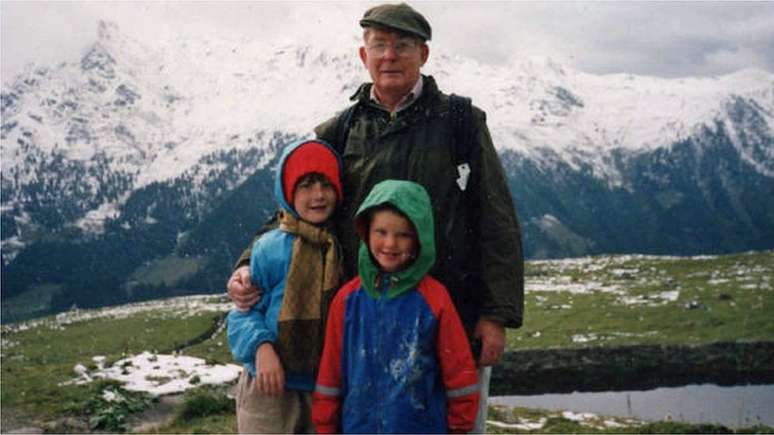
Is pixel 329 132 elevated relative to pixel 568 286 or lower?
elevated

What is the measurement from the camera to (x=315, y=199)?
6879 mm

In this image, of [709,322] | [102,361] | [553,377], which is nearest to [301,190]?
[102,361]

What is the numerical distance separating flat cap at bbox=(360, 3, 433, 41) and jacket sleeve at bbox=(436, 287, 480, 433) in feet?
8.13

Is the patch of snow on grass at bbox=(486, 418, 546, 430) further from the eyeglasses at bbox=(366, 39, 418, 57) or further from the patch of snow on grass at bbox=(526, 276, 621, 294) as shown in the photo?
the patch of snow on grass at bbox=(526, 276, 621, 294)

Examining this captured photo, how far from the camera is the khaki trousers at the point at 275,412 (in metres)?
7.05

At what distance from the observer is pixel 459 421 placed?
638 centimetres

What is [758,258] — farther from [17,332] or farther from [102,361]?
[17,332]

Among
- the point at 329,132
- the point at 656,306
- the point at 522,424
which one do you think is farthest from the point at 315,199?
the point at 656,306

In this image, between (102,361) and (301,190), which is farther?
(102,361)

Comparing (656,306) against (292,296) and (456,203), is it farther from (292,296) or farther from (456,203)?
(292,296)

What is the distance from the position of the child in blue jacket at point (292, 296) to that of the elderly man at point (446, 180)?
215mm

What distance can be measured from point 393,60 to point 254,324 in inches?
110

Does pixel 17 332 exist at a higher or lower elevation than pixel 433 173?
lower

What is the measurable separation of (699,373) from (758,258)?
2745 inches
